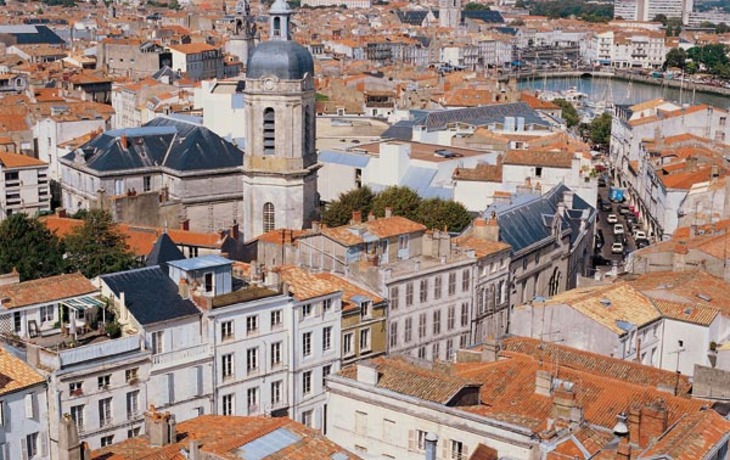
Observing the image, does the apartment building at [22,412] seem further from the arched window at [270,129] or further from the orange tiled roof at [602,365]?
the arched window at [270,129]

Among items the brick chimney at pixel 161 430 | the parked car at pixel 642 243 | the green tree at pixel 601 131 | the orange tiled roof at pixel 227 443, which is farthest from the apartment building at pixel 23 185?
the green tree at pixel 601 131

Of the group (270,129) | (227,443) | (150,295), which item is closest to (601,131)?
(270,129)

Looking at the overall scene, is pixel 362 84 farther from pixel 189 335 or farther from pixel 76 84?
pixel 189 335

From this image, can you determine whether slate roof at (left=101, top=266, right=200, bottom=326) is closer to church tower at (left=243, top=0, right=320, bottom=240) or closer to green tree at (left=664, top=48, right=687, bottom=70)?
church tower at (left=243, top=0, right=320, bottom=240)

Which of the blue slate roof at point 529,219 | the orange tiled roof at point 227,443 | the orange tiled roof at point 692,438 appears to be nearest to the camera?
the orange tiled roof at point 692,438

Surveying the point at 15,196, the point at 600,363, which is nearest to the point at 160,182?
the point at 15,196
